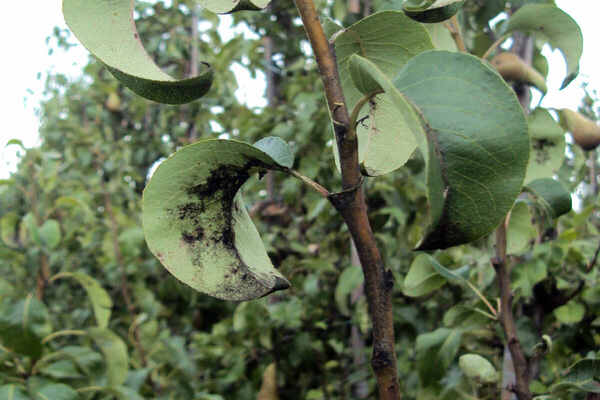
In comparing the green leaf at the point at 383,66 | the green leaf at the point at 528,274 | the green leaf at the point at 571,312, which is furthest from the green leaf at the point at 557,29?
the green leaf at the point at 571,312

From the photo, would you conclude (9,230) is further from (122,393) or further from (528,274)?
(528,274)

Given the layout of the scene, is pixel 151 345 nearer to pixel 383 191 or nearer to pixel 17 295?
pixel 17 295

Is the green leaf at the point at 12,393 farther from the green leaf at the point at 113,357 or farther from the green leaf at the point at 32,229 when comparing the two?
the green leaf at the point at 32,229

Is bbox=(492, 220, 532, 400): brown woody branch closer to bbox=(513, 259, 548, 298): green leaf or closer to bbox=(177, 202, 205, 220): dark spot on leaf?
bbox=(513, 259, 548, 298): green leaf

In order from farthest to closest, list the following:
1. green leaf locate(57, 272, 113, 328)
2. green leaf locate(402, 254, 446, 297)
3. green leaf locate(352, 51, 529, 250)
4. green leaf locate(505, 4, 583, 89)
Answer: green leaf locate(57, 272, 113, 328) < green leaf locate(402, 254, 446, 297) < green leaf locate(505, 4, 583, 89) < green leaf locate(352, 51, 529, 250)

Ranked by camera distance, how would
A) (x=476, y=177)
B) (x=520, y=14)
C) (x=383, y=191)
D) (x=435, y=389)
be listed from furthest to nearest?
(x=383, y=191)
(x=435, y=389)
(x=520, y=14)
(x=476, y=177)

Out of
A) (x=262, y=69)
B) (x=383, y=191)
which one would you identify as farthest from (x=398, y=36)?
(x=262, y=69)

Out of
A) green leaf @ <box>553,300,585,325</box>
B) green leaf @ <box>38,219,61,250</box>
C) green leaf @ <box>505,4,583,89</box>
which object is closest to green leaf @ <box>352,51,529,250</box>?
green leaf @ <box>505,4,583,89</box>
